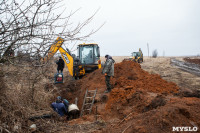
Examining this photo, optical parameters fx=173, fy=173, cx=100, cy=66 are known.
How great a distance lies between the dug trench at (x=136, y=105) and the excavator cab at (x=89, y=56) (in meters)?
2.14

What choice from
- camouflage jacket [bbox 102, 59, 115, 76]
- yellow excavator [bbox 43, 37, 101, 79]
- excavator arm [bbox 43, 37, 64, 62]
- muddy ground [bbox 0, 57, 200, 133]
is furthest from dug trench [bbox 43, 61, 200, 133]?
excavator arm [bbox 43, 37, 64, 62]

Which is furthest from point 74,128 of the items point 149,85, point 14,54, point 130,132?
point 149,85

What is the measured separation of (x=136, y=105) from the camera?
6.43 metres

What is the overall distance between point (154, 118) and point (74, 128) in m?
2.35

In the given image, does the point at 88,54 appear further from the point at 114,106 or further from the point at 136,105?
the point at 136,105

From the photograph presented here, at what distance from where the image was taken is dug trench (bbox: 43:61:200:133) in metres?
3.89

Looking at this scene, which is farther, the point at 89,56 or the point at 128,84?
the point at 89,56

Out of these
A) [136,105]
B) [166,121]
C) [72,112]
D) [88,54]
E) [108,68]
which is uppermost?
[88,54]

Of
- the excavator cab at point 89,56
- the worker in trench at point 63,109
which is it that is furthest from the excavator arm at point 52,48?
the excavator cab at point 89,56

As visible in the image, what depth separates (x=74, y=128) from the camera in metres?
5.02

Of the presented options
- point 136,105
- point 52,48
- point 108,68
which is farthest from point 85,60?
point 52,48

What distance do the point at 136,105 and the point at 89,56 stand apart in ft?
25.4

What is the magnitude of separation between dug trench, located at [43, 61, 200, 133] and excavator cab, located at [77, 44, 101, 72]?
214 cm

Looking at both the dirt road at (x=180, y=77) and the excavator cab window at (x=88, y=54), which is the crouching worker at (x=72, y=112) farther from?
the dirt road at (x=180, y=77)
